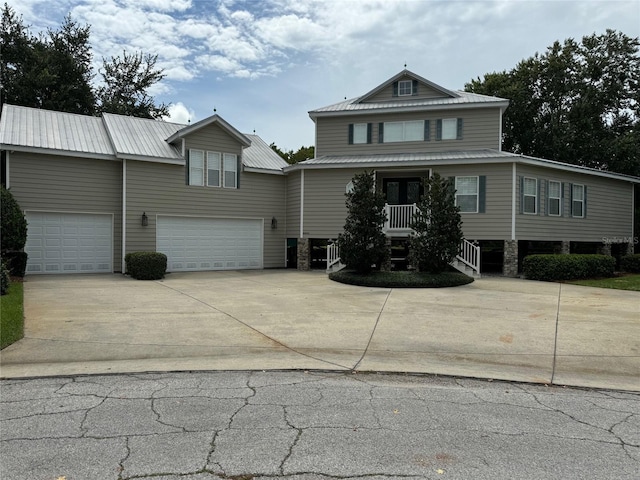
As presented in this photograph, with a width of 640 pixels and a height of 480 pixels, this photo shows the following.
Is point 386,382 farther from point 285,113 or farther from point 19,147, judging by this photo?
point 285,113

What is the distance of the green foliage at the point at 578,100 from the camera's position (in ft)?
89.9

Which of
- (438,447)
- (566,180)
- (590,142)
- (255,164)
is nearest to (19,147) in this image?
(255,164)

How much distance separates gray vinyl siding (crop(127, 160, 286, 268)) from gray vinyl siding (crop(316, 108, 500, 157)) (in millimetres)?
2972

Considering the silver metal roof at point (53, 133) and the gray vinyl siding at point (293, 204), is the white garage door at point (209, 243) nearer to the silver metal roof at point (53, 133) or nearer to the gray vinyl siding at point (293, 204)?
the gray vinyl siding at point (293, 204)

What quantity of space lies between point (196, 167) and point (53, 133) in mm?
5320

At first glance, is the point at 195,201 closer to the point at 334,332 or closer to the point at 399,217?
the point at 399,217

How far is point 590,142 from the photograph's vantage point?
27.5 metres

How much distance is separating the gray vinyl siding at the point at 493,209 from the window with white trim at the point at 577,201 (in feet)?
14.7

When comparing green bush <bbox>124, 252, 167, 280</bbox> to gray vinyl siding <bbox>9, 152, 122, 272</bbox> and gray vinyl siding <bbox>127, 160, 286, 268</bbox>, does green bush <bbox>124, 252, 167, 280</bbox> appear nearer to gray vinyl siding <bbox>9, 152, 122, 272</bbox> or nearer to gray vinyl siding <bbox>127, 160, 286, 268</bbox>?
gray vinyl siding <bbox>127, 160, 286, 268</bbox>

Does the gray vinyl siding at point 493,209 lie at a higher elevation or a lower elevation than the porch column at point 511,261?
higher

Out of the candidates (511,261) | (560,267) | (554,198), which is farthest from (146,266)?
(554,198)

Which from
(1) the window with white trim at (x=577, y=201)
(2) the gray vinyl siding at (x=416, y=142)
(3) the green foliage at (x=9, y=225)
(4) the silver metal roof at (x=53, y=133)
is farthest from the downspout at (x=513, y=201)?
(3) the green foliage at (x=9, y=225)

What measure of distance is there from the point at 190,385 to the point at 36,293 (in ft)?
27.7

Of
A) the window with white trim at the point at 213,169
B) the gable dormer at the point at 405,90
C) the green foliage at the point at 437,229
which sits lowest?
the green foliage at the point at 437,229
